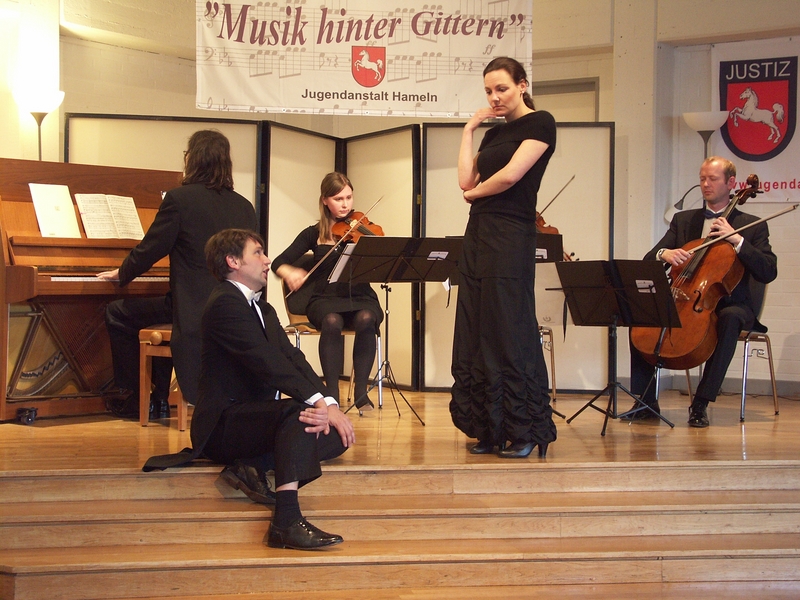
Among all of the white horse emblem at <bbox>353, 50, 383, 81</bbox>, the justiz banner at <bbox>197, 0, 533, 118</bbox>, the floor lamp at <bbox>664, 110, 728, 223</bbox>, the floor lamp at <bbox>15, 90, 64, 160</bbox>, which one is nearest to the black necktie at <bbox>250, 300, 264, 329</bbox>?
the justiz banner at <bbox>197, 0, 533, 118</bbox>

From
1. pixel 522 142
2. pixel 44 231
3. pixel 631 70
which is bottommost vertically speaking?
pixel 44 231

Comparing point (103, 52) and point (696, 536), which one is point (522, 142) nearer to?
point (696, 536)

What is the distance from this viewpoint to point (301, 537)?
9.68ft

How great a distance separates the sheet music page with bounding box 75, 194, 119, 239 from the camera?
4641 millimetres

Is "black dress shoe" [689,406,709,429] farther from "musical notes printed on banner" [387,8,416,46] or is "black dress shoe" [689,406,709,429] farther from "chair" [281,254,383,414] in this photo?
"musical notes printed on banner" [387,8,416,46]

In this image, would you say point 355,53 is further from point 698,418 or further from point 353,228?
point 698,418

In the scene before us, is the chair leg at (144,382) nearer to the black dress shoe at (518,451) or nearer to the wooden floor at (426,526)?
the wooden floor at (426,526)

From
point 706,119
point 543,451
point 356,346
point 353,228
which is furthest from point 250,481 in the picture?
point 706,119

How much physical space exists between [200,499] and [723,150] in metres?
4.72

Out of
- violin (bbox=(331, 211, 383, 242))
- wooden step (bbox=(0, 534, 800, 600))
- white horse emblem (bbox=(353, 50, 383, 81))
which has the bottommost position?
wooden step (bbox=(0, 534, 800, 600))

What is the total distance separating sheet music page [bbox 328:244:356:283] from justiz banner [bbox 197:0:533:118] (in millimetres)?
1242

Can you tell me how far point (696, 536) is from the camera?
3350 millimetres

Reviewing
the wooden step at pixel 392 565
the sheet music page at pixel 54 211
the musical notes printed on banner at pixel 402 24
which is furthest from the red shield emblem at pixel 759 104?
the sheet music page at pixel 54 211

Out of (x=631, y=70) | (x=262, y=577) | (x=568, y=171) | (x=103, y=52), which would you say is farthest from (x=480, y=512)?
(x=103, y=52)
